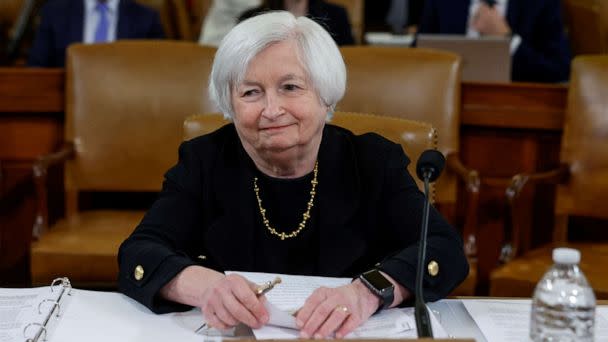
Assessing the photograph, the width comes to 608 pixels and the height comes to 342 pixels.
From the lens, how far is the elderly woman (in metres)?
1.77

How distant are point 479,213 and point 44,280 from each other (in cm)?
155

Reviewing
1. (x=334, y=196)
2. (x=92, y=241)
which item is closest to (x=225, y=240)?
(x=334, y=196)

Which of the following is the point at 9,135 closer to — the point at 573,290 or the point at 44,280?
the point at 44,280

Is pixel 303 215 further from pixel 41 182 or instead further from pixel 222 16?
pixel 222 16

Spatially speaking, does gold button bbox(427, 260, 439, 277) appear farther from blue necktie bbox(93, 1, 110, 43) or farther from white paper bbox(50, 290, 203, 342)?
blue necktie bbox(93, 1, 110, 43)

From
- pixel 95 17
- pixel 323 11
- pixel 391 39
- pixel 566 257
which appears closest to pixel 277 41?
pixel 566 257

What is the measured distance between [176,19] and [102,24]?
32.6 inches

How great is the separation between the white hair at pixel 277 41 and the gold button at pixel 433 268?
39 cm

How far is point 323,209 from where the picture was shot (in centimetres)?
194

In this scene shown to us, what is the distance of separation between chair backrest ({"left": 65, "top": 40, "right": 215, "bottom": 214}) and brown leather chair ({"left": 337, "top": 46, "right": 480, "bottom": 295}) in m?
0.55

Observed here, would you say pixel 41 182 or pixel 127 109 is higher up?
pixel 127 109

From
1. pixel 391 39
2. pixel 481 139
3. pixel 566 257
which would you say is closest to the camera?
pixel 566 257

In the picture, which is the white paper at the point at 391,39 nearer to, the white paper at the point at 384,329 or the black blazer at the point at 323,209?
the black blazer at the point at 323,209

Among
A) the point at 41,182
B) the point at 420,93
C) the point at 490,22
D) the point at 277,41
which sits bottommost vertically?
the point at 41,182
